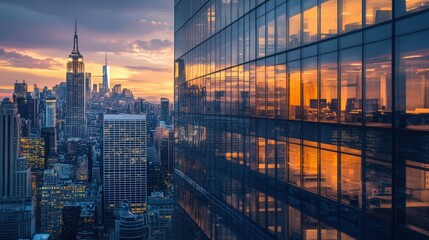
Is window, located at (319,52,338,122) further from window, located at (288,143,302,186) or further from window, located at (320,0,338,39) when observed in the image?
window, located at (288,143,302,186)

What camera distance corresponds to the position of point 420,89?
34.0 feet

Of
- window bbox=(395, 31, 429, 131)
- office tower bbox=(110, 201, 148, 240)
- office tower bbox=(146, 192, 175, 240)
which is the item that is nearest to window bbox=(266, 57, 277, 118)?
window bbox=(395, 31, 429, 131)

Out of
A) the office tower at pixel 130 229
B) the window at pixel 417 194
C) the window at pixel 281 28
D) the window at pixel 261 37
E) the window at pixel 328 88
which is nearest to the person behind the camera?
the window at pixel 417 194

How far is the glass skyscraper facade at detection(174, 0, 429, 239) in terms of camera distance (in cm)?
1061

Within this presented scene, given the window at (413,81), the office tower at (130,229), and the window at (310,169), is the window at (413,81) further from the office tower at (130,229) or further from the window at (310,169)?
the office tower at (130,229)

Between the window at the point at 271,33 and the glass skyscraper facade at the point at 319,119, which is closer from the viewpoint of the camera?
the glass skyscraper facade at the point at 319,119

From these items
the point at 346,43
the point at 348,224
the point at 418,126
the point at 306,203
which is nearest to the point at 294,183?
the point at 306,203

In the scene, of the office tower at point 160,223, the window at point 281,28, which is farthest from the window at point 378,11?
the office tower at point 160,223

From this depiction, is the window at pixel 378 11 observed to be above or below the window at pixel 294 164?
above

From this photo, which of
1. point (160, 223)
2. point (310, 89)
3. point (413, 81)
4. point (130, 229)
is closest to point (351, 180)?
point (413, 81)

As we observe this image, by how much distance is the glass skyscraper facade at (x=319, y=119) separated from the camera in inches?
418

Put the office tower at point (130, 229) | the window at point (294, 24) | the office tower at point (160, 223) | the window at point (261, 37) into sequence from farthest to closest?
the office tower at point (130, 229), the office tower at point (160, 223), the window at point (261, 37), the window at point (294, 24)

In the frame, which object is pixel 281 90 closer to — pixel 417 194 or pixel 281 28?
pixel 281 28

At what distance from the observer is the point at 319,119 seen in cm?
1441
